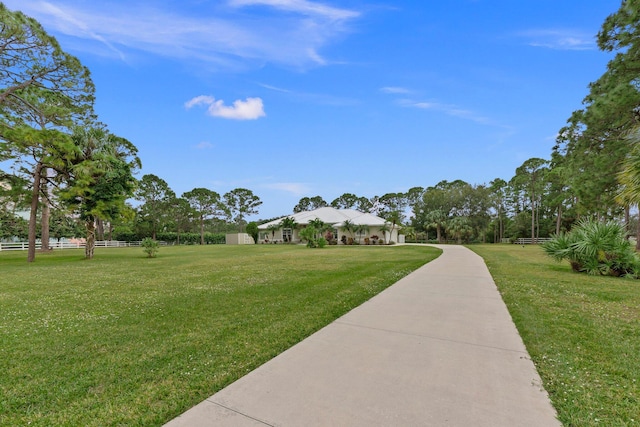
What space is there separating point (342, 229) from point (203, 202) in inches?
1074

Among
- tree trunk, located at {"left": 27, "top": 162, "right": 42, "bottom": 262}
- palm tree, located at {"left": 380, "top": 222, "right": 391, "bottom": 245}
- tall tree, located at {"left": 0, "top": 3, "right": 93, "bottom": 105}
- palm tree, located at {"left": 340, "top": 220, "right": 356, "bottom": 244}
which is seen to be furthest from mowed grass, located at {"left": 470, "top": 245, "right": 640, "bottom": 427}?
palm tree, located at {"left": 340, "top": 220, "right": 356, "bottom": 244}

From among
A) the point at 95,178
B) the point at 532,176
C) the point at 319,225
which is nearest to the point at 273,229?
the point at 319,225

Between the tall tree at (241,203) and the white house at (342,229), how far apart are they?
19803mm

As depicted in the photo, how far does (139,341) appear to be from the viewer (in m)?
3.68

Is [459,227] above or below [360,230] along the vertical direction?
above

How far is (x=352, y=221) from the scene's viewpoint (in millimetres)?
34062

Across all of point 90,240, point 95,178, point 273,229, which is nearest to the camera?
point 95,178

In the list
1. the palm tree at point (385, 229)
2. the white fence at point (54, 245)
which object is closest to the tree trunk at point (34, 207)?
the white fence at point (54, 245)

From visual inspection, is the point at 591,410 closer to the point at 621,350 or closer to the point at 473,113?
the point at 621,350

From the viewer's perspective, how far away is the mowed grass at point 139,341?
2326 millimetres

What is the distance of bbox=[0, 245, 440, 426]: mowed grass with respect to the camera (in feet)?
7.63

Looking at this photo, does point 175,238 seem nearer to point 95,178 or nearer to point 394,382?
point 95,178

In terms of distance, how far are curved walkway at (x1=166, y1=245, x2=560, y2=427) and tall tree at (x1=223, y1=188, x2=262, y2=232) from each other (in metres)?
54.7

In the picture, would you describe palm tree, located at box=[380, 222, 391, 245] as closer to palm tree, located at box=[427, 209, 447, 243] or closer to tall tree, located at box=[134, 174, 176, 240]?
palm tree, located at box=[427, 209, 447, 243]
